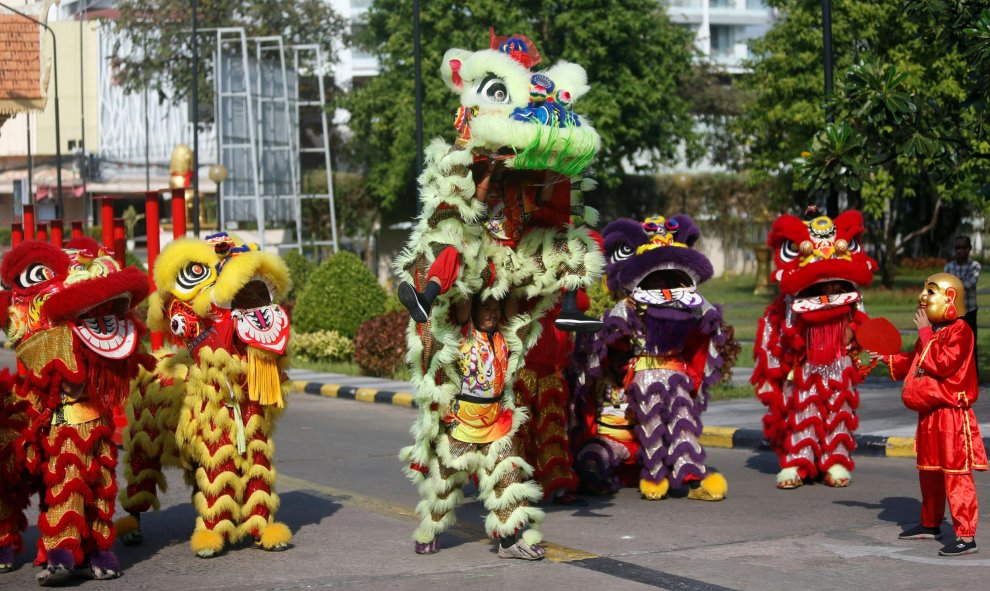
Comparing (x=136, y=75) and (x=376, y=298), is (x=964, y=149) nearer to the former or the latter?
(x=376, y=298)

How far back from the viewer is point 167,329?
8.61 m

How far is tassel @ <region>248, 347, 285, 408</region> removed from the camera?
8.04 metres

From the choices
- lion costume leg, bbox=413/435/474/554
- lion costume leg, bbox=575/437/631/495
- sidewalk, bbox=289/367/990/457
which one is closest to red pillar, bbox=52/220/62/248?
sidewalk, bbox=289/367/990/457

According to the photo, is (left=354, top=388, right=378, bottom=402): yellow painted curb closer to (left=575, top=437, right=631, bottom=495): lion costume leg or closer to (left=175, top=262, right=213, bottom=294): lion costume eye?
(left=575, top=437, right=631, bottom=495): lion costume leg

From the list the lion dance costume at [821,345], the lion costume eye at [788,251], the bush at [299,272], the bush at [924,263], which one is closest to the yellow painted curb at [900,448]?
the lion dance costume at [821,345]

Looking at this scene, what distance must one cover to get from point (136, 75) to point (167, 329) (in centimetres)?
3778

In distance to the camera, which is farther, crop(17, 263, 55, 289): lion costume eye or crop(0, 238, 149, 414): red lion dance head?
crop(17, 263, 55, 289): lion costume eye

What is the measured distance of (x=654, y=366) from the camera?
966 centimetres

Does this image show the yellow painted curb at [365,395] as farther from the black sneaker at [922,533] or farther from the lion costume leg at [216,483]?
the black sneaker at [922,533]

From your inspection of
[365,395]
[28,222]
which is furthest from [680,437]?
[28,222]

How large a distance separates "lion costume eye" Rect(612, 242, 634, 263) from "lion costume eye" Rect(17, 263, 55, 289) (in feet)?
13.7

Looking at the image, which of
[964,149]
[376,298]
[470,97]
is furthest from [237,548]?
[376,298]

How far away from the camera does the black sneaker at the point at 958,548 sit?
7.52 meters

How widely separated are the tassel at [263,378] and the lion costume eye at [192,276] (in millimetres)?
596
